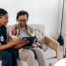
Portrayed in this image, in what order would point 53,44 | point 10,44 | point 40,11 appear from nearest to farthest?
point 10,44
point 53,44
point 40,11

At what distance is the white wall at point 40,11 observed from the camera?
2.79m

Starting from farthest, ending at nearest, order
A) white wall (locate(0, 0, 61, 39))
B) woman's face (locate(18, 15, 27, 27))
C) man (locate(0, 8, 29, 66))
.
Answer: white wall (locate(0, 0, 61, 39))
woman's face (locate(18, 15, 27, 27))
man (locate(0, 8, 29, 66))

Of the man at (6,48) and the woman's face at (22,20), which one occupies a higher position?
the woman's face at (22,20)

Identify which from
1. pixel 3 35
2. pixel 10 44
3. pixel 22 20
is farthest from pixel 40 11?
pixel 10 44

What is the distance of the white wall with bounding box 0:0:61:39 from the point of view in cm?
279

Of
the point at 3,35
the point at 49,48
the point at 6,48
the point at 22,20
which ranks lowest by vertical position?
the point at 49,48

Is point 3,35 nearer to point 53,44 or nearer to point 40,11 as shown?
point 53,44

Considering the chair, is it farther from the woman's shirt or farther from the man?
the woman's shirt

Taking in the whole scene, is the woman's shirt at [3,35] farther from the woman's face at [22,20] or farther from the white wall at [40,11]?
the white wall at [40,11]

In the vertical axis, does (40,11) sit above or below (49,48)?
above

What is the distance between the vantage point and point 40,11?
3.00 m

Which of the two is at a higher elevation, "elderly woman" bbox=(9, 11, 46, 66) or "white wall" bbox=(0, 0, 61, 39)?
"white wall" bbox=(0, 0, 61, 39)

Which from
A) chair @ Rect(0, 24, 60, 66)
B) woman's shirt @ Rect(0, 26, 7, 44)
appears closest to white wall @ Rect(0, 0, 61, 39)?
chair @ Rect(0, 24, 60, 66)

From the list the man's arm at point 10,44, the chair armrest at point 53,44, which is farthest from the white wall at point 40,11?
the man's arm at point 10,44
